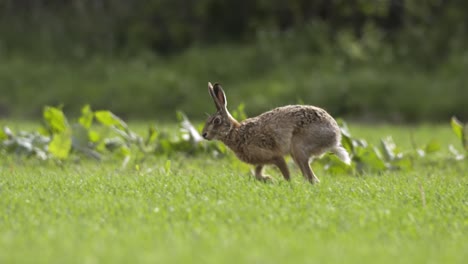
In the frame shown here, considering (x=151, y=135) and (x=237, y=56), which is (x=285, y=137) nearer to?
(x=151, y=135)

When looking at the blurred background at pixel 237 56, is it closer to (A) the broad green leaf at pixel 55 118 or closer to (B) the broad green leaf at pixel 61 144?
(A) the broad green leaf at pixel 55 118

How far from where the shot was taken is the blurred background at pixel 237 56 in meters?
20.3

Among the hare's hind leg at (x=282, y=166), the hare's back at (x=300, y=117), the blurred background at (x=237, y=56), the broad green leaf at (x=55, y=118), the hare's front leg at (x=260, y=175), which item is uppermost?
the hare's back at (x=300, y=117)

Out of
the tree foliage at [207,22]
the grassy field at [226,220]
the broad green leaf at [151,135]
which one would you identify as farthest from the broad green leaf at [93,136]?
the tree foliage at [207,22]

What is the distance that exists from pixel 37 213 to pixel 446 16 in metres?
18.4

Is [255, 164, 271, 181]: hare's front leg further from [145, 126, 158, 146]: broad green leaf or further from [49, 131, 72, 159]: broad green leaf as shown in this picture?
[145, 126, 158, 146]: broad green leaf

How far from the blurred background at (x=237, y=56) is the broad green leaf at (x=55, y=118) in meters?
8.95

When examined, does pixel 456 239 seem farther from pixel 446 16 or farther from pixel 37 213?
pixel 446 16

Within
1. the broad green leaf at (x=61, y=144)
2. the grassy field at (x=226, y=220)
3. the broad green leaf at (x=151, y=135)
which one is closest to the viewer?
the grassy field at (x=226, y=220)

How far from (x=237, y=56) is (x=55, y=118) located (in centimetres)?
1221

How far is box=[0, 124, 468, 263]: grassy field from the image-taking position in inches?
195

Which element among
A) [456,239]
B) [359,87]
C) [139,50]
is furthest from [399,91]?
[456,239]

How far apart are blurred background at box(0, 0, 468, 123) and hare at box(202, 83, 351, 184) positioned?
10.7m

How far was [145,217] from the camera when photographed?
6.08 metres
